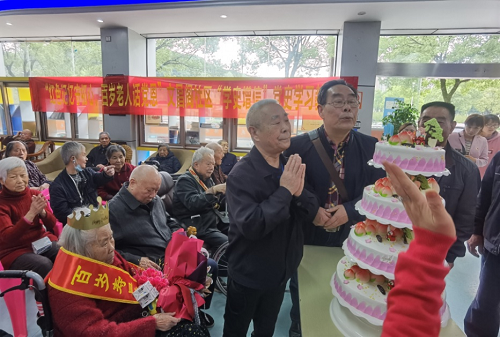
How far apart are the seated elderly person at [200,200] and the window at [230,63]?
313 cm

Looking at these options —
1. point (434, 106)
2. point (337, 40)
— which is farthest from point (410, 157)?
point (337, 40)

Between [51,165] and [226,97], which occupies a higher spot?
[226,97]

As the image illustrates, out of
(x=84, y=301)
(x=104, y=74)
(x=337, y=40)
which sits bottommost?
(x=84, y=301)

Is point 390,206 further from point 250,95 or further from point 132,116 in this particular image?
point 132,116

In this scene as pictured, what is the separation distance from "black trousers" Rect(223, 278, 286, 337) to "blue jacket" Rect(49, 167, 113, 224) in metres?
1.90

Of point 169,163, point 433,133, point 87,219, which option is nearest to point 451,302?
point 433,133

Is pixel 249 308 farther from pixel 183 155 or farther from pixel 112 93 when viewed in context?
pixel 112 93

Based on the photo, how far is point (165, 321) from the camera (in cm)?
127

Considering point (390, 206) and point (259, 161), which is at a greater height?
point (259, 161)

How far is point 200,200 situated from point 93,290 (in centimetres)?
125

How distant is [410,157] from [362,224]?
0.31m

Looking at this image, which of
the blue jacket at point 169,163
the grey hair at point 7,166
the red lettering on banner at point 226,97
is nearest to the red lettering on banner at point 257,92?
the red lettering on banner at point 226,97

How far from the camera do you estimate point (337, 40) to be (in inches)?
221

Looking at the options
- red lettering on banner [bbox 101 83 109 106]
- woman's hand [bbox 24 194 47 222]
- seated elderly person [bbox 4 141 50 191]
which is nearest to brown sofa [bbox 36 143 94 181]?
red lettering on banner [bbox 101 83 109 106]
